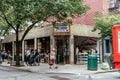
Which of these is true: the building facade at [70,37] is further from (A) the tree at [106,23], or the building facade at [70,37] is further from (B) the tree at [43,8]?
(B) the tree at [43,8]

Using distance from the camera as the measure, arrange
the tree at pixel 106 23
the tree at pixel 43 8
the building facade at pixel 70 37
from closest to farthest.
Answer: the tree at pixel 43 8 < the tree at pixel 106 23 < the building facade at pixel 70 37

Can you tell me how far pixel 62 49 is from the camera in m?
31.3

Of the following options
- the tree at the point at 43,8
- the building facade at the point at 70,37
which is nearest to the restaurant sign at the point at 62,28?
the building facade at the point at 70,37

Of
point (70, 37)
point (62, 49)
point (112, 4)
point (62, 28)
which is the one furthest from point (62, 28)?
point (112, 4)

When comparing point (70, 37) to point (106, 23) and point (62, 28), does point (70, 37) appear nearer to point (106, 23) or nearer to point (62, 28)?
point (62, 28)

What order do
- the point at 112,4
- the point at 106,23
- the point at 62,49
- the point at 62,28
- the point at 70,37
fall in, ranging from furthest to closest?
the point at 112,4 < the point at 62,49 < the point at 70,37 < the point at 62,28 < the point at 106,23

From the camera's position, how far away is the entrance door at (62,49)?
3073cm

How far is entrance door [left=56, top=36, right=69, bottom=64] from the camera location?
1210 inches

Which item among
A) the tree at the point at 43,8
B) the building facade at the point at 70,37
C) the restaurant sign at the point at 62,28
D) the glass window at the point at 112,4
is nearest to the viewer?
the tree at the point at 43,8

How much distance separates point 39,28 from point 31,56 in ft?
16.6

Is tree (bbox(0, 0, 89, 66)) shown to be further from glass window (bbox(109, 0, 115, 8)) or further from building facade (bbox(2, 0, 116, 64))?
glass window (bbox(109, 0, 115, 8))

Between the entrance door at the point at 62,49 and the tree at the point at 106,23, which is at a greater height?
the tree at the point at 106,23

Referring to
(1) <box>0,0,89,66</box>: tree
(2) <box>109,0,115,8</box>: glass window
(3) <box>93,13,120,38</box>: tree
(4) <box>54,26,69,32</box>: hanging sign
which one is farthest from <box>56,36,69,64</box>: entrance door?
(2) <box>109,0,115,8</box>: glass window

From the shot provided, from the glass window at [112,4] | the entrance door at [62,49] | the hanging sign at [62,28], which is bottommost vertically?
the entrance door at [62,49]
